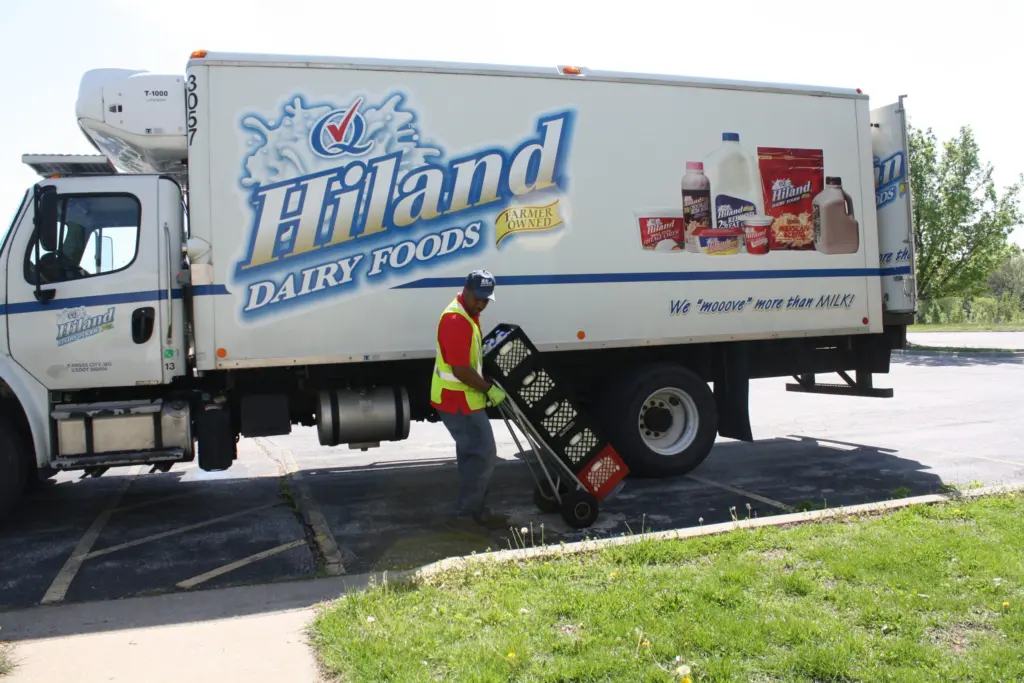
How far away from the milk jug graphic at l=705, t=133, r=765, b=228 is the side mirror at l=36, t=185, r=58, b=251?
555 cm

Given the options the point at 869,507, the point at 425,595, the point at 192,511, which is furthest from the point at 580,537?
the point at 192,511

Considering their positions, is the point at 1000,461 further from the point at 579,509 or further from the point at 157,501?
the point at 157,501

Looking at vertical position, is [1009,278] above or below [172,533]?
above

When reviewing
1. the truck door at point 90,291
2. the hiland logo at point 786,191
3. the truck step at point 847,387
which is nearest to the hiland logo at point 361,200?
the truck door at point 90,291

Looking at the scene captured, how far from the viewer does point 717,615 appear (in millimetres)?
3906

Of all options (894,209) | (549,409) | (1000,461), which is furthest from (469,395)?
(1000,461)

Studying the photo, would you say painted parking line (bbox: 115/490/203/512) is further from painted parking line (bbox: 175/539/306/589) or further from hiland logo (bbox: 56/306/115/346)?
painted parking line (bbox: 175/539/306/589)

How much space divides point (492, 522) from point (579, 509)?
0.65m

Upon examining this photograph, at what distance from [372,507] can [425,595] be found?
2.67 meters

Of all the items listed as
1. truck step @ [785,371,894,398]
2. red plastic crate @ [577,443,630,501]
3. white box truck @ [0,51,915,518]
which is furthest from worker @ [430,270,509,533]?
truck step @ [785,371,894,398]

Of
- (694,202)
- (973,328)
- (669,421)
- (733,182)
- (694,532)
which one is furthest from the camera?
(973,328)

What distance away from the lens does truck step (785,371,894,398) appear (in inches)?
343

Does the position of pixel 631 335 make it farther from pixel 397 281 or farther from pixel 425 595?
pixel 425 595

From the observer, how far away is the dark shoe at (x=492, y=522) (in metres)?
6.00
